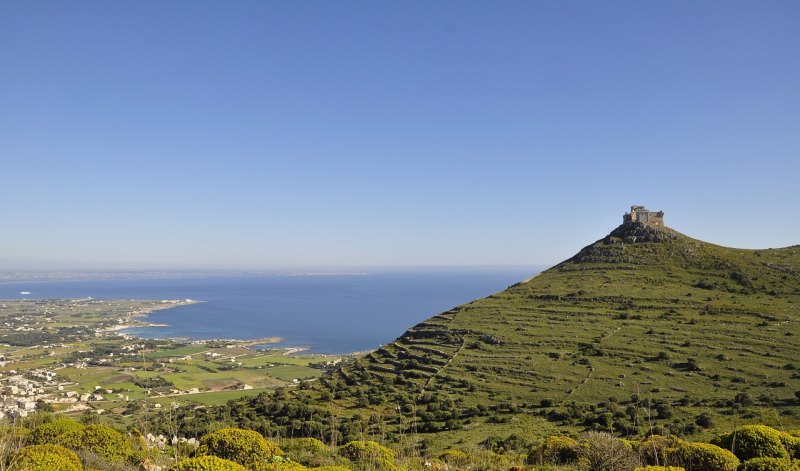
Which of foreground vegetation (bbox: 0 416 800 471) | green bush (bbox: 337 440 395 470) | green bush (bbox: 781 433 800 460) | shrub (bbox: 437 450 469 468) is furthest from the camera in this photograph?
shrub (bbox: 437 450 469 468)

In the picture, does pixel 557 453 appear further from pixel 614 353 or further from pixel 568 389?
pixel 614 353

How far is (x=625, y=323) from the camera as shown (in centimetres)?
5159

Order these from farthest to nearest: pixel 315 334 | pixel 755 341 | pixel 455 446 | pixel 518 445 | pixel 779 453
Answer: pixel 315 334
pixel 755 341
pixel 455 446
pixel 518 445
pixel 779 453

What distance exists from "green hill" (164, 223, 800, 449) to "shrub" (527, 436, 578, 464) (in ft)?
25.5

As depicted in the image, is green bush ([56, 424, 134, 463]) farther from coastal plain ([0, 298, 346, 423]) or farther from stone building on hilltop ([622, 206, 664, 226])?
stone building on hilltop ([622, 206, 664, 226])

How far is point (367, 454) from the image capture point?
46.2ft

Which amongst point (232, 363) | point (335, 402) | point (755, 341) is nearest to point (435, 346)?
point (335, 402)

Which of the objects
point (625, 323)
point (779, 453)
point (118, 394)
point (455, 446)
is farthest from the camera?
point (118, 394)

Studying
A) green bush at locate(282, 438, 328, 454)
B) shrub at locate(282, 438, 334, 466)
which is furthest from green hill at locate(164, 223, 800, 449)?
shrub at locate(282, 438, 334, 466)

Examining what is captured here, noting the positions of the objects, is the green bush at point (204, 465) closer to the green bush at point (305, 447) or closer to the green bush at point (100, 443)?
the green bush at point (100, 443)

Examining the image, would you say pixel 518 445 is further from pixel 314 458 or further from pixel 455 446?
pixel 314 458

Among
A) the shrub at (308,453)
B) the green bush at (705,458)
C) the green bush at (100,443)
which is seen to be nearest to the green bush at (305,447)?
the shrub at (308,453)

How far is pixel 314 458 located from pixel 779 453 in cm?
1386

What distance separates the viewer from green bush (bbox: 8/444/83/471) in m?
8.77
